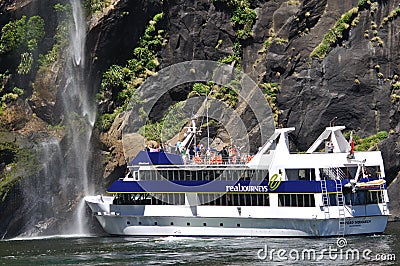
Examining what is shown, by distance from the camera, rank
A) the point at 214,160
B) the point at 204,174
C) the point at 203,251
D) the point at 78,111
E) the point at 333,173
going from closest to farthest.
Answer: the point at 203,251 < the point at 333,173 < the point at 204,174 < the point at 214,160 < the point at 78,111

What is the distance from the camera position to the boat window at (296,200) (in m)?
62.2

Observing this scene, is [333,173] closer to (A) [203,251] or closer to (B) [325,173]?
(B) [325,173]

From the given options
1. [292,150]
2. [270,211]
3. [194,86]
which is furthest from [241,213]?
[194,86]

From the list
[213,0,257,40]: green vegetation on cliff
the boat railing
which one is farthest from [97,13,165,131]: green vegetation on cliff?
the boat railing

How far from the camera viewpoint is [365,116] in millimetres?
76750

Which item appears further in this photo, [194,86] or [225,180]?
[194,86]

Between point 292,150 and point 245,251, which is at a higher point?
point 292,150

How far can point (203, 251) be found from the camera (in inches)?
2219

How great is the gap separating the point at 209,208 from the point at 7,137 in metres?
18.3

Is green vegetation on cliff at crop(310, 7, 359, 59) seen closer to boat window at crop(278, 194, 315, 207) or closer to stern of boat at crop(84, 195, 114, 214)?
boat window at crop(278, 194, 315, 207)

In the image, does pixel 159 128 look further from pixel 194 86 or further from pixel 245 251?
pixel 245 251

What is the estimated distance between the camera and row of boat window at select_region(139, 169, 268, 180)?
211 ft

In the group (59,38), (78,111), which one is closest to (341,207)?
(78,111)

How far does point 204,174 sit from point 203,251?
9974 mm
